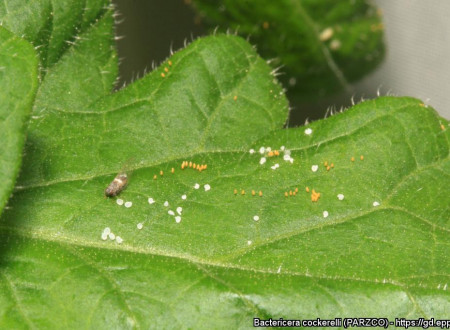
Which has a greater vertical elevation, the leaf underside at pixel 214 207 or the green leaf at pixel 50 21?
the green leaf at pixel 50 21

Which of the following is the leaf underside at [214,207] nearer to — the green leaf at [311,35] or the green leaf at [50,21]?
the green leaf at [50,21]

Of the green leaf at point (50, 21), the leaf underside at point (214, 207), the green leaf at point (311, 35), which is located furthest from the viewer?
the green leaf at point (311, 35)

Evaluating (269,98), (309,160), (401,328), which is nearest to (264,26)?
(269,98)

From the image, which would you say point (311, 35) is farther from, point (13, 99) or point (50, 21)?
point (13, 99)

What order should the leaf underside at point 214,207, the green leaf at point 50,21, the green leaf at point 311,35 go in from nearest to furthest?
the leaf underside at point 214,207 → the green leaf at point 50,21 → the green leaf at point 311,35

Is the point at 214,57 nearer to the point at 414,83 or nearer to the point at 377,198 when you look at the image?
the point at 377,198

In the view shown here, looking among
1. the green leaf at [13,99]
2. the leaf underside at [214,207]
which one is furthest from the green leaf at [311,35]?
the green leaf at [13,99]

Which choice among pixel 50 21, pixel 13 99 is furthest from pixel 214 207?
pixel 50 21
